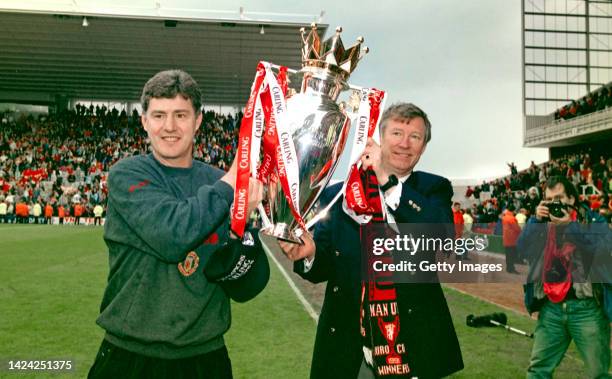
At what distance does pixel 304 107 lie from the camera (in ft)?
7.52

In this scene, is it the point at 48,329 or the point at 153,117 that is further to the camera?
the point at 48,329

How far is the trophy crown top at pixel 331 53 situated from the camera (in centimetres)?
233

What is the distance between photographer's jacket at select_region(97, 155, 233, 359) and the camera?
2.02 meters

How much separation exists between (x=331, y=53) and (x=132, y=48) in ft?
103

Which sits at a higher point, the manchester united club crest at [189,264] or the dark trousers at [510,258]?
the manchester united club crest at [189,264]

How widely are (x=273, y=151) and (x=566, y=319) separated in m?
3.02

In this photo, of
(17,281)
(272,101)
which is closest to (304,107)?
(272,101)

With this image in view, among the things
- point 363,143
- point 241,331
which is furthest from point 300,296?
point 363,143

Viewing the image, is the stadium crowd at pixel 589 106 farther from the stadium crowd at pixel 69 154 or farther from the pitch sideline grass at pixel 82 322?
the pitch sideline grass at pixel 82 322

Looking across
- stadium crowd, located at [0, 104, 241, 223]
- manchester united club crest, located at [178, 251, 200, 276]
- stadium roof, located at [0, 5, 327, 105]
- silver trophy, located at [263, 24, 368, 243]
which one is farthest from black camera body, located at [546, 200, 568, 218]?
stadium crowd, located at [0, 104, 241, 223]

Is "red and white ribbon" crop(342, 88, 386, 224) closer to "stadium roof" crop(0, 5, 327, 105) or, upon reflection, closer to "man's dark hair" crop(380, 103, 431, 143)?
"man's dark hair" crop(380, 103, 431, 143)

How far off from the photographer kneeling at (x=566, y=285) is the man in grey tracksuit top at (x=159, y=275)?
291cm

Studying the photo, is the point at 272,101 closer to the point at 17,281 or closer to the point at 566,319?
the point at 566,319

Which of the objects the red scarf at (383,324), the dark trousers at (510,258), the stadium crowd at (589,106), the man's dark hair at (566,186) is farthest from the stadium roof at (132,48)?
the red scarf at (383,324)
